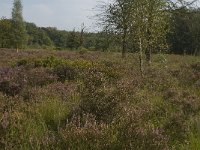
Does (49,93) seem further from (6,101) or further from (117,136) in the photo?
(117,136)

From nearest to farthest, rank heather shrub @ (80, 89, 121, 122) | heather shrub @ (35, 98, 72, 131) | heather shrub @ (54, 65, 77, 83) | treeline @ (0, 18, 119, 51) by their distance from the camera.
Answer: heather shrub @ (80, 89, 121, 122), heather shrub @ (35, 98, 72, 131), heather shrub @ (54, 65, 77, 83), treeline @ (0, 18, 119, 51)

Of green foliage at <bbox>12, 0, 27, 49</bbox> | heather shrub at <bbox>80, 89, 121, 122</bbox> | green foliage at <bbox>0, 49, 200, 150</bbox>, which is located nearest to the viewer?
green foliage at <bbox>0, 49, 200, 150</bbox>

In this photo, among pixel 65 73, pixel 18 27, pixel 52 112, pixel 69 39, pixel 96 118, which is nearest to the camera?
pixel 96 118

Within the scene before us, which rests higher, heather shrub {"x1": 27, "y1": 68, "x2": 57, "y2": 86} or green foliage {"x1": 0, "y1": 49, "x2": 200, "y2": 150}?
green foliage {"x1": 0, "y1": 49, "x2": 200, "y2": 150}

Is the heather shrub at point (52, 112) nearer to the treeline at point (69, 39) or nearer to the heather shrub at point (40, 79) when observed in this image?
the heather shrub at point (40, 79)

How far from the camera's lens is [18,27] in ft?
199

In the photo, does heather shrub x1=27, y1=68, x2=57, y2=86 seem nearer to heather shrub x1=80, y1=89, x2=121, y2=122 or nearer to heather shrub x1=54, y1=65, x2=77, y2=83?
heather shrub x1=54, y1=65, x2=77, y2=83

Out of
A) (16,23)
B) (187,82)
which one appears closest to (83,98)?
(187,82)

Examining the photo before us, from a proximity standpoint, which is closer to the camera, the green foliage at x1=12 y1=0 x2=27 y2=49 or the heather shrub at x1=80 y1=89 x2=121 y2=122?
the heather shrub at x1=80 y1=89 x2=121 y2=122

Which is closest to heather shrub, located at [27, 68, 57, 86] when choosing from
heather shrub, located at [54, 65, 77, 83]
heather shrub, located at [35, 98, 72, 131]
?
heather shrub, located at [54, 65, 77, 83]

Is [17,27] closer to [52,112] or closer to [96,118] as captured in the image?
[52,112]

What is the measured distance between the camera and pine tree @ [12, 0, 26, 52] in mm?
59200

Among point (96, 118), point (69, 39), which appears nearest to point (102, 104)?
point (96, 118)

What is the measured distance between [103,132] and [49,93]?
3.59 meters
